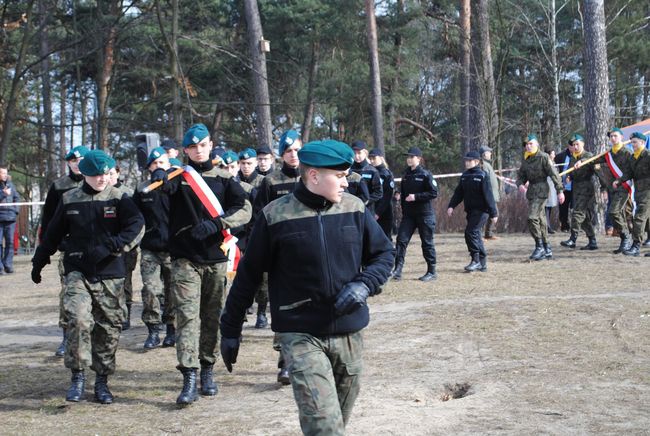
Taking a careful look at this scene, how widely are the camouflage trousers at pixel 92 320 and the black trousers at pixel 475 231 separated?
7.61m

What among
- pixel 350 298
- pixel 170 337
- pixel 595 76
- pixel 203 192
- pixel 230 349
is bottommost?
pixel 170 337

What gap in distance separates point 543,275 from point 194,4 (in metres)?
24.9

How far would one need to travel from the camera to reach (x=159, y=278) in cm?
918

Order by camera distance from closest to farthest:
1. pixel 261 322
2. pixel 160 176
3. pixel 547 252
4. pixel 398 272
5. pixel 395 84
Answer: pixel 160 176 → pixel 261 322 → pixel 398 272 → pixel 547 252 → pixel 395 84

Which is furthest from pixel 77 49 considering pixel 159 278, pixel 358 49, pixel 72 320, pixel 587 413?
pixel 587 413

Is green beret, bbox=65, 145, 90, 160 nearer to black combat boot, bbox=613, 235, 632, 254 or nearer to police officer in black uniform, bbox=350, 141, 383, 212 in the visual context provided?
police officer in black uniform, bbox=350, 141, 383, 212

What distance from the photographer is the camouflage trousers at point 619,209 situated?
1476 cm

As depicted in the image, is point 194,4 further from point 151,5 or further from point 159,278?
point 159,278

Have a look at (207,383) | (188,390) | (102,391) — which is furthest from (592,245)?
(102,391)

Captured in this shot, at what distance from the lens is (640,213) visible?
14.2 m

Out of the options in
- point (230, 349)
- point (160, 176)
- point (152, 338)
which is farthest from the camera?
point (152, 338)

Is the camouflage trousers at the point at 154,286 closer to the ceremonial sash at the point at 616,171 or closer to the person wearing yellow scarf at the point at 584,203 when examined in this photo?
the ceremonial sash at the point at 616,171

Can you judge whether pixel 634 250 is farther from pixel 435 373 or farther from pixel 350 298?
pixel 350 298

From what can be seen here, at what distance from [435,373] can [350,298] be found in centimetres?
332
